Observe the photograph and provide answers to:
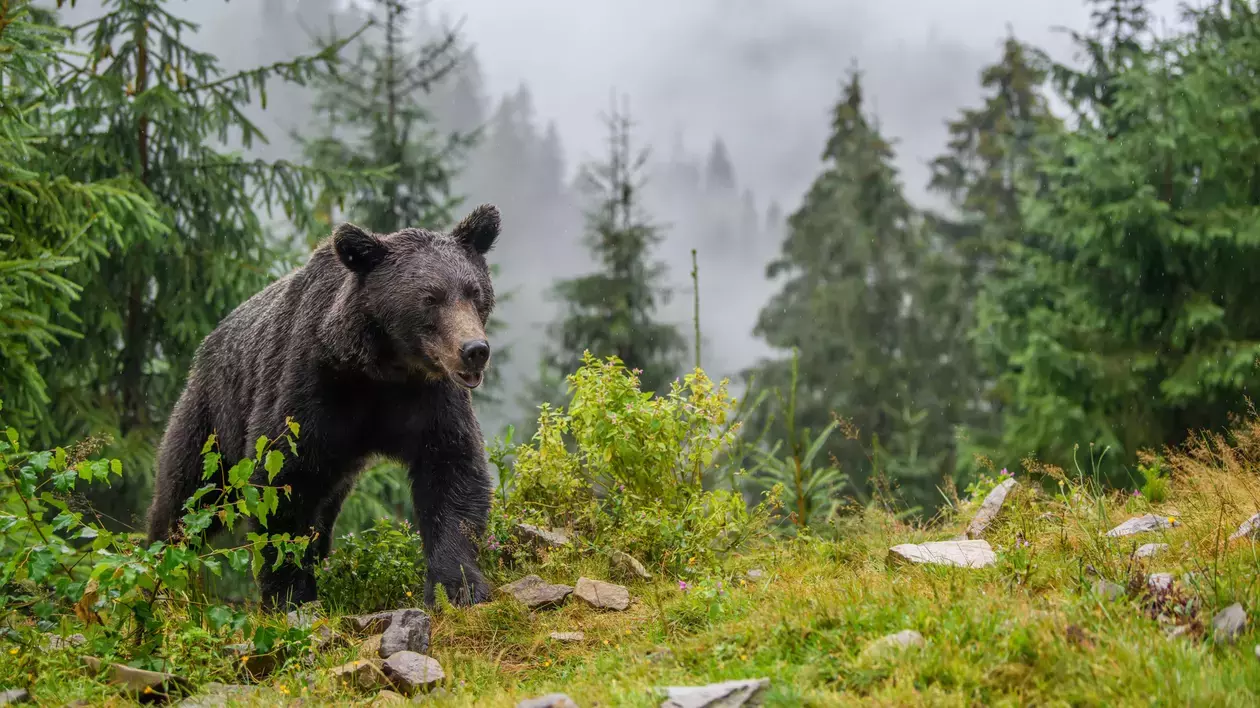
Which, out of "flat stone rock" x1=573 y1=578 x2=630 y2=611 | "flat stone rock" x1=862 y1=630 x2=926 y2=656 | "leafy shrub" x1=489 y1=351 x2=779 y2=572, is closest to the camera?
"flat stone rock" x1=862 y1=630 x2=926 y2=656

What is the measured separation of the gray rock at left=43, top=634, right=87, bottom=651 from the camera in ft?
14.0

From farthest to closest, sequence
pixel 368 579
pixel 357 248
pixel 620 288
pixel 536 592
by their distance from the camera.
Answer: pixel 620 288
pixel 368 579
pixel 357 248
pixel 536 592

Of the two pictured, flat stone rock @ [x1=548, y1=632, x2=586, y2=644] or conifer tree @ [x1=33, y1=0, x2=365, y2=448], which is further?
conifer tree @ [x1=33, y1=0, x2=365, y2=448]

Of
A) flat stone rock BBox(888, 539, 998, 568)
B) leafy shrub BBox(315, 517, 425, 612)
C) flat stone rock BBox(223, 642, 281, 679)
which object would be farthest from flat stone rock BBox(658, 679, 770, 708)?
leafy shrub BBox(315, 517, 425, 612)

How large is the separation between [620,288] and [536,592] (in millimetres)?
14626

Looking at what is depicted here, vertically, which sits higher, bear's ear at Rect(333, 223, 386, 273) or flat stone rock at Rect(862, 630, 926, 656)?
bear's ear at Rect(333, 223, 386, 273)

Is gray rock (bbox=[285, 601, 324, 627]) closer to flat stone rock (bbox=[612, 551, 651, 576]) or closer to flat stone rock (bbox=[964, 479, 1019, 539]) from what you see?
flat stone rock (bbox=[612, 551, 651, 576])

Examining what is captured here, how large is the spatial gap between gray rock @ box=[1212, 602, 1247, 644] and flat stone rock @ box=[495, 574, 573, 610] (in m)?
3.08

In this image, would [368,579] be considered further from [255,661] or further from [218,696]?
[218,696]

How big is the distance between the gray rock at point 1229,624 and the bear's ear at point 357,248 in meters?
4.43

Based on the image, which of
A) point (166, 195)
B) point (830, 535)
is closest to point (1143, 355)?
point (830, 535)

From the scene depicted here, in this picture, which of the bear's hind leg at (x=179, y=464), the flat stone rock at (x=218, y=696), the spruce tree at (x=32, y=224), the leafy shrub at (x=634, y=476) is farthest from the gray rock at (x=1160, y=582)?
the spruce tree at (x=32, y=224)

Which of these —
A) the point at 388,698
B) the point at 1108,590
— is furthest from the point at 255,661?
the point at 1108,590

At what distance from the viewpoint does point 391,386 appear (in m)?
5.56
